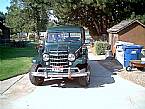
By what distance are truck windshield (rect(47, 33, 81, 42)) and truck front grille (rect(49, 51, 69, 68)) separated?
1574 millimetres

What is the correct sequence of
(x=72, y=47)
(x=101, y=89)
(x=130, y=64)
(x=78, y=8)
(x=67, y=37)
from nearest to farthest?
(x=101, y=89) < (x=72, y=47) < (x=67, y=37) < (x=130, y=64) < (x=78, y=8)

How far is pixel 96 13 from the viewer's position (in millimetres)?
42781

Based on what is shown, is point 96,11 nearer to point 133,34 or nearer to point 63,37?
point 133,34

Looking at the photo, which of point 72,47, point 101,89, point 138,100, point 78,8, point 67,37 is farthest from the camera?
point 78,8

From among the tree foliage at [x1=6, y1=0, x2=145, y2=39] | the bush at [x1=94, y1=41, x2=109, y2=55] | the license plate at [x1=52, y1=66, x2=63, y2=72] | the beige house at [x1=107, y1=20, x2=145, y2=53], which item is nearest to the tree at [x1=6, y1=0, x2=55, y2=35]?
the tree foliage at [x1=6, y1=0, x2=145, y2=39]

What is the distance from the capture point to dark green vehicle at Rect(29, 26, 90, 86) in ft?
42.1

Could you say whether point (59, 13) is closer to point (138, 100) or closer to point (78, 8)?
point (78, 8)

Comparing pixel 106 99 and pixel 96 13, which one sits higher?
pixel 96 13

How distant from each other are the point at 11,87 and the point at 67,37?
11.8 ft

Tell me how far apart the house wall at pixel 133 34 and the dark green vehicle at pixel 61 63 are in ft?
54.4

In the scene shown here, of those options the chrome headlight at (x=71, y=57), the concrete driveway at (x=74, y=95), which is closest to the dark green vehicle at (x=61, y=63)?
the chrome headlight at (x=71, y=57)

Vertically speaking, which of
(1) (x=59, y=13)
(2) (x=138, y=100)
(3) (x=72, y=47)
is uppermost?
(1) (x=59, y=13)

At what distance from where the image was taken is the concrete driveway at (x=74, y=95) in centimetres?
994

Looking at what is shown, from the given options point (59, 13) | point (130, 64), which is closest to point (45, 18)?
point (59, 13)
